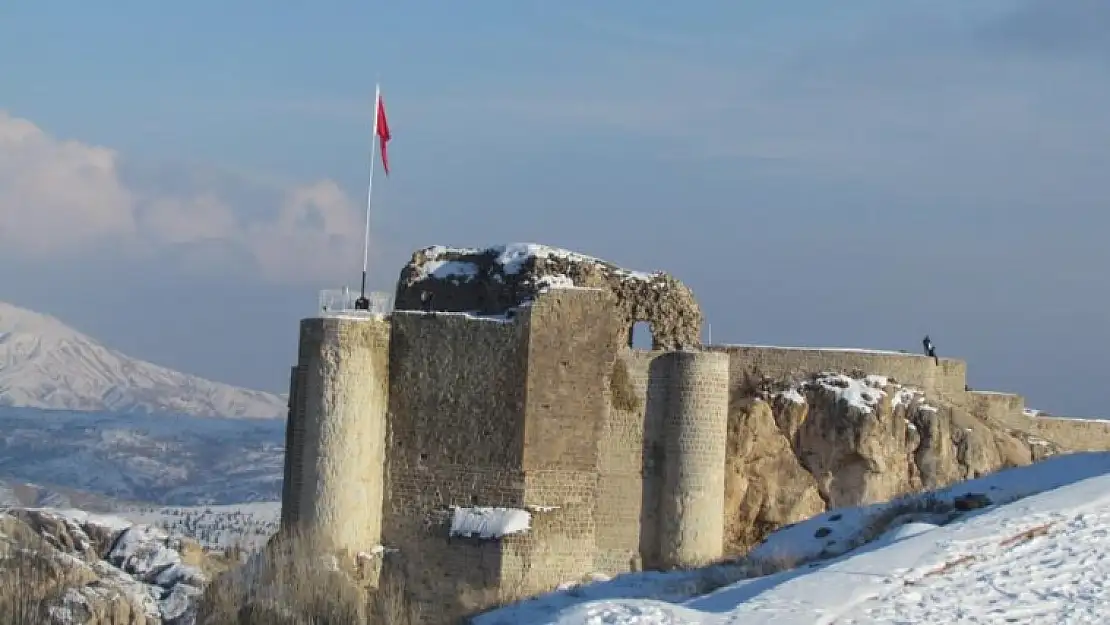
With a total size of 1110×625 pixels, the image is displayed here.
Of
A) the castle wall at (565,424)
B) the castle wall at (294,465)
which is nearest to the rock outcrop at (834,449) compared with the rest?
the castle wall at (565,424)

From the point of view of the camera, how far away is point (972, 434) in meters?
A: 37.8

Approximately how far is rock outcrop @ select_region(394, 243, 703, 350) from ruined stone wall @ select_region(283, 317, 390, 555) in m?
2.63

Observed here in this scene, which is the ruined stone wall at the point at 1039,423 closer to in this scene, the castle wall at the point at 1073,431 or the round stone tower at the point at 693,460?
the castle wall at the point at 1073,431

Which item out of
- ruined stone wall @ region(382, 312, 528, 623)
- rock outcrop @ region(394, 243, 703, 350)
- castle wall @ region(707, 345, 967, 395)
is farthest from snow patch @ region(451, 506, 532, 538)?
castle wall @ region(707, 345, 967, 395)

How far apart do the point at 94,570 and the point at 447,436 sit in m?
5.98

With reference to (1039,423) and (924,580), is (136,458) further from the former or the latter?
(924,580)

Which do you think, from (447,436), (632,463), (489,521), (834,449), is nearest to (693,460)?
(632,463)

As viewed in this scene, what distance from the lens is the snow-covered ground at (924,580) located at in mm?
17797

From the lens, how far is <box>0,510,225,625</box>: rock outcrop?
92.5 feet

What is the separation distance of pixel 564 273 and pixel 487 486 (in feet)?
13.3

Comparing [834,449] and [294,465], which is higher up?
[834,449]

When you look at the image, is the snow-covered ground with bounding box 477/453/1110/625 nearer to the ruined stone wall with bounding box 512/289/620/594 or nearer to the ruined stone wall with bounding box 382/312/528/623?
the ruined stone wall with bounding box 512/289/620/594

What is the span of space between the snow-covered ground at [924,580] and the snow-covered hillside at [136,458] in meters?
104

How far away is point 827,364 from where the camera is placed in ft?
124
